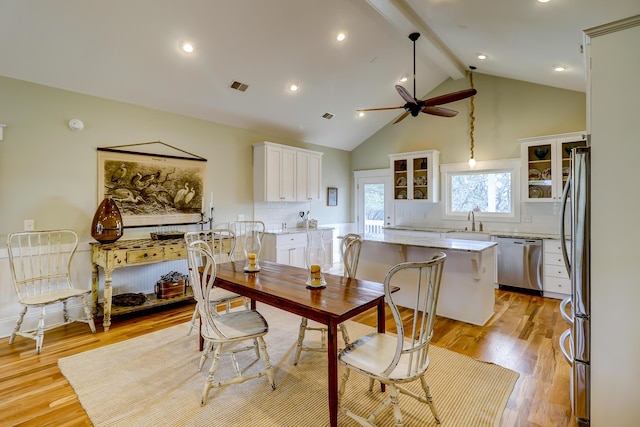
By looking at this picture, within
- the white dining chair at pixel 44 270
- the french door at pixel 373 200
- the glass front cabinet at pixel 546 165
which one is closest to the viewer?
the white dining chair at pixel 44 270

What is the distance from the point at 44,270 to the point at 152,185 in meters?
1.48

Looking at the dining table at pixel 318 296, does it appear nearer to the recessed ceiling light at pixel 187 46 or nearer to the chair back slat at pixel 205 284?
the chair back slat at pixel 205 284

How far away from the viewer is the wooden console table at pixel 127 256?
129 inches

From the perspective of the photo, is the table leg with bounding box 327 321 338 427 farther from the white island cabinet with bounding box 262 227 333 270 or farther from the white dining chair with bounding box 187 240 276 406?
the white island cabinet with bounding box 262 227 333 270

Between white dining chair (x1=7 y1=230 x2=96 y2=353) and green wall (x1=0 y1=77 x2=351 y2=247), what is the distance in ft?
0.46

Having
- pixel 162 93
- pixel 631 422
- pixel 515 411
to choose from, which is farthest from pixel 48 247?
pixel 631 422

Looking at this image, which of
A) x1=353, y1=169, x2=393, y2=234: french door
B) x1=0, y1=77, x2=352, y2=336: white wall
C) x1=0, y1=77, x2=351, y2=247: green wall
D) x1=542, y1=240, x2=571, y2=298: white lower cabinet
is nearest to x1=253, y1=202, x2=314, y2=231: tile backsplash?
x1=0, y1=77, x2=352, y2=336: white wall

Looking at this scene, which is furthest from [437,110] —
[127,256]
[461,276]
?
[127,256]

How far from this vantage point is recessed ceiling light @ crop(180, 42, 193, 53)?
11.2 ft

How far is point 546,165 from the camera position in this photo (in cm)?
476

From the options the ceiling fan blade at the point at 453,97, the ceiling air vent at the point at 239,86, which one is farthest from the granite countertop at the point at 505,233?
the ceiling air vent at the point at 239,86

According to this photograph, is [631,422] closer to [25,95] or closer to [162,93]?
[162,93]

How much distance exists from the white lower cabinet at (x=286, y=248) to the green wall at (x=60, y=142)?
1.79 m

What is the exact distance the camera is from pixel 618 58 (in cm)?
161
